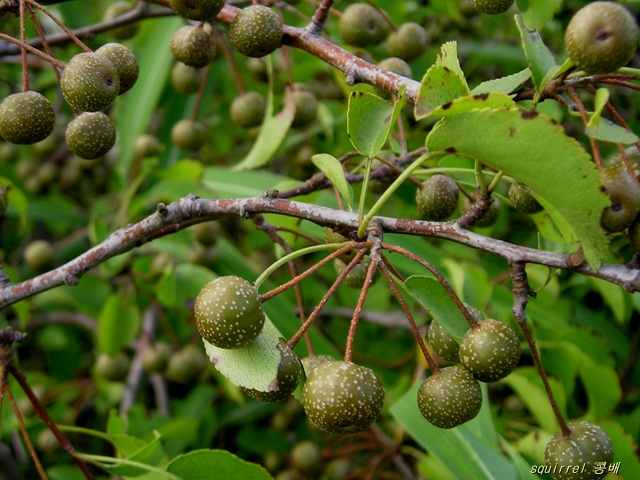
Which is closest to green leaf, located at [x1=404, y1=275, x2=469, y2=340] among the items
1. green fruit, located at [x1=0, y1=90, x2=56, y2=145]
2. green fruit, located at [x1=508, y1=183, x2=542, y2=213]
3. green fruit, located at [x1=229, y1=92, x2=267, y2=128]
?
green fruit, located at [x1=508, y1=183, x2=542, y2=213]

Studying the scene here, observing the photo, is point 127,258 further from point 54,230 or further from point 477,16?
point 477,16

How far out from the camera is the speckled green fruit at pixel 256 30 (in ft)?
4.15

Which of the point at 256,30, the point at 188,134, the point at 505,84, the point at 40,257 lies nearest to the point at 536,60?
the point at 505,84

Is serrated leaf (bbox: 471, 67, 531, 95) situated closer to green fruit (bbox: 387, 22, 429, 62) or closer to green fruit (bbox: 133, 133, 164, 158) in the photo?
green fruit (bbox: 387, 22, 429, 62)

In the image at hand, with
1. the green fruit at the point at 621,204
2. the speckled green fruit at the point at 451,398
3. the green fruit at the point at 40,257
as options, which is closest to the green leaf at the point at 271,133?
the speckled green fruit at the point at 451,398

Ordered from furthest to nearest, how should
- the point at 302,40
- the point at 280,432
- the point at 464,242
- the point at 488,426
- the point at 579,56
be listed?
the point at 280,432 < the point at 488,426 < the point at 302,40 < the point at 464,242 < the point at 579,56

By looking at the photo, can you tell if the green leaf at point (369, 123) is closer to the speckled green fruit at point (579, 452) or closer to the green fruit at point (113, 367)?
the speckled green fruit at point (579, 452)

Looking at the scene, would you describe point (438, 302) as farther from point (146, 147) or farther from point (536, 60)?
point (146, 147)

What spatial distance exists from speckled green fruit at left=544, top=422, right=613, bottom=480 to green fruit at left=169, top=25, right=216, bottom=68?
40.6 inches

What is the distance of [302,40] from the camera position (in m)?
1.35

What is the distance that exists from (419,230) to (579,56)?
35 centimetres

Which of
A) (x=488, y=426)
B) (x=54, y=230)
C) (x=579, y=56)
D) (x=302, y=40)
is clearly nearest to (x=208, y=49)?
(x=302, y=40)

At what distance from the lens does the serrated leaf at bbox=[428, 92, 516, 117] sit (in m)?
0.84

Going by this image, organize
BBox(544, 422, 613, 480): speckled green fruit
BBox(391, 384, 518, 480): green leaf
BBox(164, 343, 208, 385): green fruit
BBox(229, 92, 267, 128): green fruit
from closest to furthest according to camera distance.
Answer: BBox(544, 422, 613, 480): speckled green fruit → BBox(391, 384, 518, 480): green leaf → BBox(229, 92, 267, 128): green fruit → BBox(164, 343, 208, 385): green fruit
